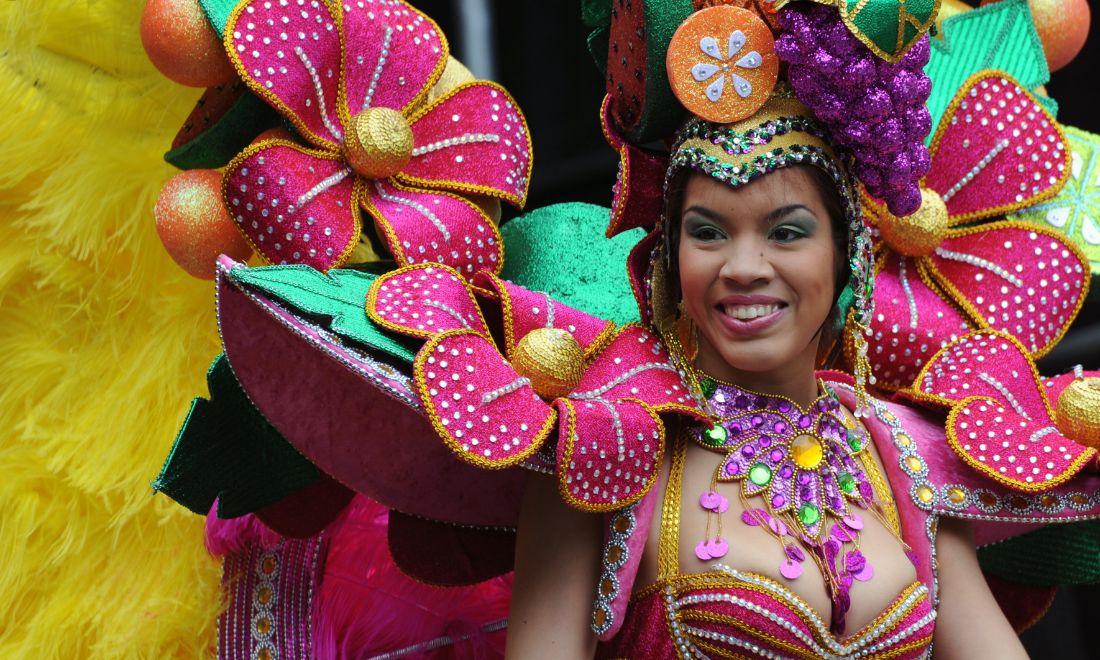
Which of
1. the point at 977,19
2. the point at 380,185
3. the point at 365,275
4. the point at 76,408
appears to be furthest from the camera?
the point at 977,19

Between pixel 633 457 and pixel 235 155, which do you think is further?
pixel 235 155

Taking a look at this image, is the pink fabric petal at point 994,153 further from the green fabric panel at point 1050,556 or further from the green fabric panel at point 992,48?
the green fabric panel at point 1050,556

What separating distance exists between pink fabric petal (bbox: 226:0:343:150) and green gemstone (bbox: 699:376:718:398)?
0.48m

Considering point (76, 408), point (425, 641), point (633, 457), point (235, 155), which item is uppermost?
point (235, 155)

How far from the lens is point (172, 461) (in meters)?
1.57

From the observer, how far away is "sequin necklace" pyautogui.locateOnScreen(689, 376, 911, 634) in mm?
1549

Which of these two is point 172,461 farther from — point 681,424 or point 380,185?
point 681,424

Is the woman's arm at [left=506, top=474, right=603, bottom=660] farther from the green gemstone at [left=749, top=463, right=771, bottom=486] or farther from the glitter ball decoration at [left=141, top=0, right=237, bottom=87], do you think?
the glitter ball decoration at [left=141, top=0, right=237, bottom=87]

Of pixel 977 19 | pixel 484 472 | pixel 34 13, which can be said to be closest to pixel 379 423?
pixel 484 472

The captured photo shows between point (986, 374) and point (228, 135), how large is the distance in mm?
916

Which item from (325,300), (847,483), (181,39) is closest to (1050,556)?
(847,483)

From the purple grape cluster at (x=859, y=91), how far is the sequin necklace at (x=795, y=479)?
10.7 inches

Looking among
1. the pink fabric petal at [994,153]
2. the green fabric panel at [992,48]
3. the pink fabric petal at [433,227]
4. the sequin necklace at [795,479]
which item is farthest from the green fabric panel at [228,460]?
the green fabric panel at [992,48]

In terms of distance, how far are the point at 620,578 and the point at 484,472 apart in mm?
211
